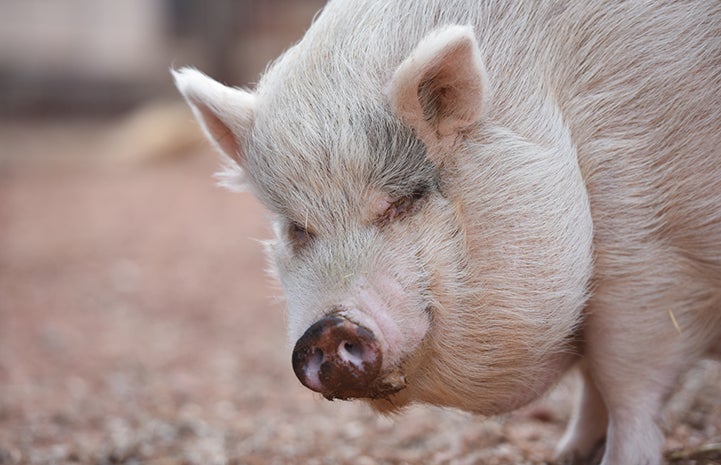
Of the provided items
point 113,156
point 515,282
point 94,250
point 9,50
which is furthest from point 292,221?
point 9,50

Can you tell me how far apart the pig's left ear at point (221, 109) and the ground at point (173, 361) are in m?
0.29

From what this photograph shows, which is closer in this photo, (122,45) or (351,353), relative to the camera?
(351,353)

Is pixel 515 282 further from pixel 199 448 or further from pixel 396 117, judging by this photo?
pixel 199 448

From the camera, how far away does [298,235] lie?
288 cm

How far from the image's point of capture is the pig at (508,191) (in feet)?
8.84

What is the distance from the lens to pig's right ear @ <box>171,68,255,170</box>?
9.92ft

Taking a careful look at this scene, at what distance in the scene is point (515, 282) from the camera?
9.02 feet

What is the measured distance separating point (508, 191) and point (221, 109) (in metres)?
0.98

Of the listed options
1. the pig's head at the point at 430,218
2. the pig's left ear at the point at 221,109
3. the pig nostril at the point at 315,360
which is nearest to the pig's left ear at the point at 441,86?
the pig's head at the point at 430,218

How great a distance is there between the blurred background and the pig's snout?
0.61m

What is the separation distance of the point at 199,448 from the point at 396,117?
6.71ft

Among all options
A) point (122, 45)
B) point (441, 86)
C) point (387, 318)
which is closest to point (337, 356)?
point (387, 318)

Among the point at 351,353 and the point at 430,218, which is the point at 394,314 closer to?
the point at 351,353

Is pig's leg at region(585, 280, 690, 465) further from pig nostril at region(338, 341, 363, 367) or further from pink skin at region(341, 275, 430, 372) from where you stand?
pig nostril at region(338, 341, 363, 367)
